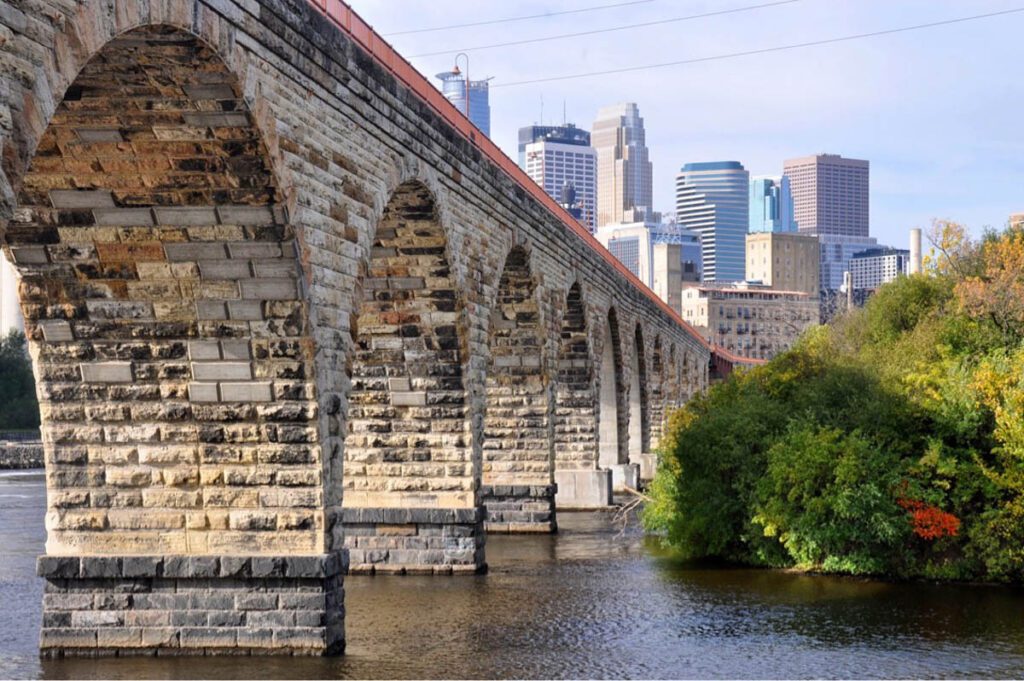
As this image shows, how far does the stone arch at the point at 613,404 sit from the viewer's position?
50.5 m

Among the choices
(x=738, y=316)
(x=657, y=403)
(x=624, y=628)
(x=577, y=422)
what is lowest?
(x=624, y=628)

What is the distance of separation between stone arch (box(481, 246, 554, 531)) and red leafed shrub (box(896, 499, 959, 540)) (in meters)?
12.0

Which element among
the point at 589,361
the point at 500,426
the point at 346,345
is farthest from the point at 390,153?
the point at 589,361

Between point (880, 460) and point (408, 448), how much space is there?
8.71 metres

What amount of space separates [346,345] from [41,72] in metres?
8.33

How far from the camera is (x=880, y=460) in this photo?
85.1 ft

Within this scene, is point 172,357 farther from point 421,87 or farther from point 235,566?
point 421,87

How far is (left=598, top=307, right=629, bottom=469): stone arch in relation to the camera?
50.5 metres

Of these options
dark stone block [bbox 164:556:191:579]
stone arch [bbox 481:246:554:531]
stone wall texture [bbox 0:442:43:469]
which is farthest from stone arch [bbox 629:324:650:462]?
dark stone block [bbox 164:556:191:579]

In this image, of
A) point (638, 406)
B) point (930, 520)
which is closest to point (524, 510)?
point (930, 520)

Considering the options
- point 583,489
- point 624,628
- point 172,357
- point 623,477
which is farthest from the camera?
point 623,477

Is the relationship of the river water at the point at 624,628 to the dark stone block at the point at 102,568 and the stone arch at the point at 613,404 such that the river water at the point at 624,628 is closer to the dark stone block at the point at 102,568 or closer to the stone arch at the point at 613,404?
the dark stone block at the point at 102,568

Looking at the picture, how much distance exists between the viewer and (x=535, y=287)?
34.6 meters

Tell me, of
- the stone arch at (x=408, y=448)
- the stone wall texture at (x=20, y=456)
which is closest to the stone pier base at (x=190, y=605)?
the stone arch at (x=408, y=448)
